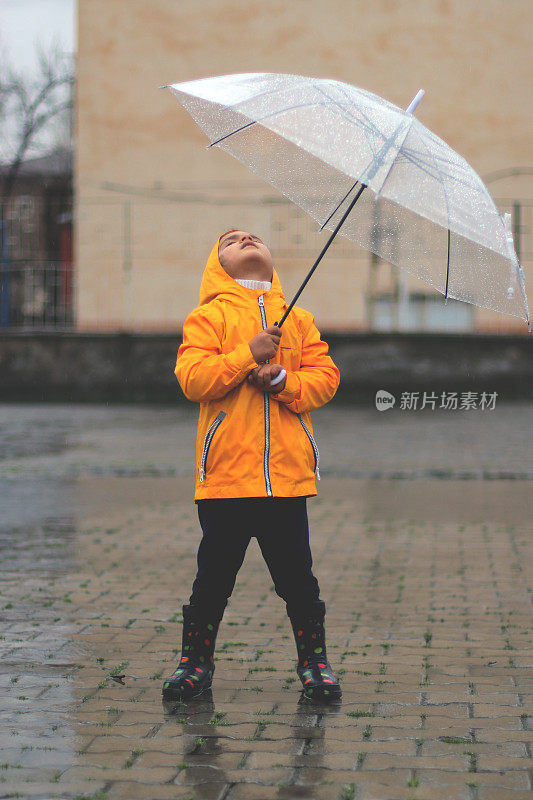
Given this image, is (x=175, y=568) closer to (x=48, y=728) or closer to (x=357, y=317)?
(x=48, y=728)

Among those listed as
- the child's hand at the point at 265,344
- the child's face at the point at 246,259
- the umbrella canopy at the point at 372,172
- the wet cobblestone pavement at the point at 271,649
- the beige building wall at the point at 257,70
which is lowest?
the wet cobblestone pavement at the point at 271,649

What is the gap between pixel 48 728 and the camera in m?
3.80

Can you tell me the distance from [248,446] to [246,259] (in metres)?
0.71

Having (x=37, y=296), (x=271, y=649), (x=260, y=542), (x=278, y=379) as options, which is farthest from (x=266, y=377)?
(x=37, y=296)

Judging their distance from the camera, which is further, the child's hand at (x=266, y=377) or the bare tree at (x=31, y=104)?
the bare tree at (x=31, y=104)

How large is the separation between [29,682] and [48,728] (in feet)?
1.89

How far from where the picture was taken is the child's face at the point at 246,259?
4301 mm

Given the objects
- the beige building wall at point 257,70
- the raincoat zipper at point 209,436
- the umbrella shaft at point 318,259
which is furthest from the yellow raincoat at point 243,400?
the beige building wall at point 257,70

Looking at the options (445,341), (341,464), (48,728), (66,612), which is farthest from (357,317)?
(48,728)

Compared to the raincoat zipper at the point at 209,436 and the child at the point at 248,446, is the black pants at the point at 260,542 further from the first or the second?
the raincoat zipper at the point at 209,436

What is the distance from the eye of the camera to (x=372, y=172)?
4.01m

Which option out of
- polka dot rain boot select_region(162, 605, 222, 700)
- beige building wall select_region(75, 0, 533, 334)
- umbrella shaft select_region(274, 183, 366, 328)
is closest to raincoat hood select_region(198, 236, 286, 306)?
umbrella shaft select_region(274, 183, 366, 328)

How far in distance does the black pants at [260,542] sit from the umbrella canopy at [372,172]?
3.45 feet

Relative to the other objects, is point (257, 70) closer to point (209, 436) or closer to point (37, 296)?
point (37, 296)
